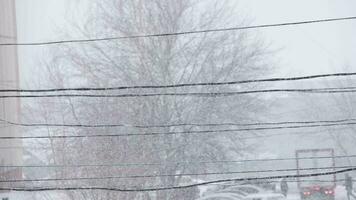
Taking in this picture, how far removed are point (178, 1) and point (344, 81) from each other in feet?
7.03

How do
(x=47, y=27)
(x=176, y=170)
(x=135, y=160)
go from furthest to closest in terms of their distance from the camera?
(x=47, y=27) → (x=176, y=170) → (x=135, y=160)

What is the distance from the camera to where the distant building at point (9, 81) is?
18.5ft

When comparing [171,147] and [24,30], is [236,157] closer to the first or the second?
[171,147]

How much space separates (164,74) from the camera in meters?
6.28

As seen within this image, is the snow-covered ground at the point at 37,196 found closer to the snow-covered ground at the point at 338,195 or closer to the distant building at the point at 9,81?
the distant building at the point at 9,81

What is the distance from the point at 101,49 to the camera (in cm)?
636

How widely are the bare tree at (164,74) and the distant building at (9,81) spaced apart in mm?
339

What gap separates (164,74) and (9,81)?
1.50 meters

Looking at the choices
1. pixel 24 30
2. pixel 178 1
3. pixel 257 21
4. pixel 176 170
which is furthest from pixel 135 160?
pixel 257 21

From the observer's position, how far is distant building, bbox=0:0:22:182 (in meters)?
5.62

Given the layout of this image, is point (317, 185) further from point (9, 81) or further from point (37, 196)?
point (9, 81)

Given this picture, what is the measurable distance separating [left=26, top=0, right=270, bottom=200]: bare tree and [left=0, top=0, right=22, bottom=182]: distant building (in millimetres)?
339

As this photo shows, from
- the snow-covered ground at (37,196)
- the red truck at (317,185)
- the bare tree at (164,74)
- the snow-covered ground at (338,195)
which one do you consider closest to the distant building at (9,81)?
the snow-covered ground at (37,196)

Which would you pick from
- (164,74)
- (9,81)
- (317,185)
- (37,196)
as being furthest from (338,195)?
(9,81)
